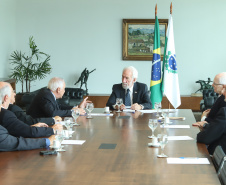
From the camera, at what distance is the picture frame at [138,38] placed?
38.8 feet

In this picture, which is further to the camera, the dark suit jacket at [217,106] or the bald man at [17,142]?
the dark suit jacket at [217,106]

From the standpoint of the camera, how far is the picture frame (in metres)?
11.8

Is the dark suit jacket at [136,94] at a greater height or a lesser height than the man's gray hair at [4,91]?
lesser

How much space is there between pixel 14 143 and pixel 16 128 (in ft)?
1.96

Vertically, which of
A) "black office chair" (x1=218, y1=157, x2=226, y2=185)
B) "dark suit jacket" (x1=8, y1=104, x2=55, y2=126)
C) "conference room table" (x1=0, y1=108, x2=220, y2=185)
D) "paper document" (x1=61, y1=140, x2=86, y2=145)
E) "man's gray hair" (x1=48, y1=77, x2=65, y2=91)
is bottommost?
"black office chair" (x1=218, y1=157, x2=226, y2=185)

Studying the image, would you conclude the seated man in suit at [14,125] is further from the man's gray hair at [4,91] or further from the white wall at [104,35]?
the white wall at [104,35]

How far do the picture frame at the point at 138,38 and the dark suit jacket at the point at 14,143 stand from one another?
8.48 meters

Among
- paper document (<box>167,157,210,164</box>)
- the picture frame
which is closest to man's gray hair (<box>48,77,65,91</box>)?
paper document (<box>167,157,210,164</box>)

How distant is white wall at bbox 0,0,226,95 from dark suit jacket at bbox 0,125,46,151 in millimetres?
8234

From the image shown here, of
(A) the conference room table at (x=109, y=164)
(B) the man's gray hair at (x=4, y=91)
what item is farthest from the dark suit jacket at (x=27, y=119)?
(B) the man's gray hair at (x=4, y=91)

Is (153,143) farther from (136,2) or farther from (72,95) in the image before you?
(136,2)

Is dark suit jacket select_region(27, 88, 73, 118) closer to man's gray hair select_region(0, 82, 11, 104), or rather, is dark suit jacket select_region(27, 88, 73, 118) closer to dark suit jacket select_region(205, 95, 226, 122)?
man's gray hair select_region(0, 82, 11, 104)

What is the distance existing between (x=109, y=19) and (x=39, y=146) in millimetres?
8654

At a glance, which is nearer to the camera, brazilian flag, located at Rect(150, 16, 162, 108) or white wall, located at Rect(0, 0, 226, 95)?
brazilian flag, located at Rect(150, 16, 162, 108)
